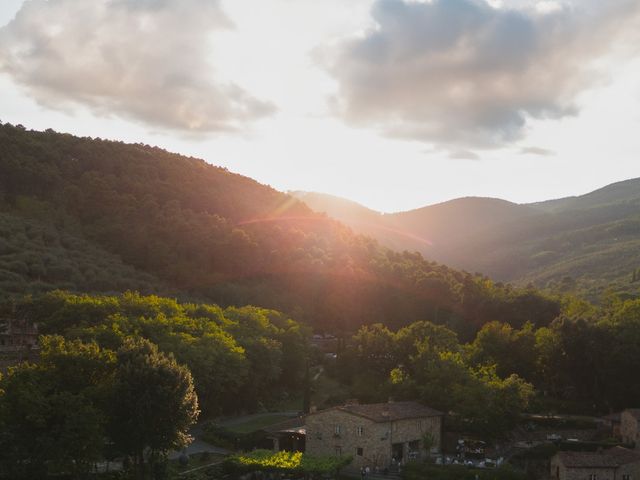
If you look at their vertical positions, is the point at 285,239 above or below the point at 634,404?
above

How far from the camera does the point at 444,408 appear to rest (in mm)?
54625

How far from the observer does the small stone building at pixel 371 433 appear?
1879 inches

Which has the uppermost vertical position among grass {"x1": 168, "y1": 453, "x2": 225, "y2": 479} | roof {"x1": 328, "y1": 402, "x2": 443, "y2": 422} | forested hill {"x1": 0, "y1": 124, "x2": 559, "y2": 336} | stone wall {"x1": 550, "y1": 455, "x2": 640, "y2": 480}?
forested hill {"x1": 0, "y1": 124, "x2": 559, "y2": 336}

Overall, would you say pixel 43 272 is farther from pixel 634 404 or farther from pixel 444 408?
pixel 634 404

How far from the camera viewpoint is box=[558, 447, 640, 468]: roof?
43906 mm

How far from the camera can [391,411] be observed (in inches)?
1962

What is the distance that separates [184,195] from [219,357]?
66396 mm

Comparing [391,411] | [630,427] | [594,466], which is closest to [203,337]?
[391,411]

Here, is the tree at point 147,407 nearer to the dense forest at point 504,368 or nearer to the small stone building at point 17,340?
the small stone building at point 17,340

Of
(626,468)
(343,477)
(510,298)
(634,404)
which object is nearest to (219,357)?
(343,477)

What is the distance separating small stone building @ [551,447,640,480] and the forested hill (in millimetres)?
43915

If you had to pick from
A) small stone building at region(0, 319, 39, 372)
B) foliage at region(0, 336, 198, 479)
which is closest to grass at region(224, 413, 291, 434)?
foliage at region(0, 336, 198, 479)

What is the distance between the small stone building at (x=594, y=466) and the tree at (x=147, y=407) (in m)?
23.4

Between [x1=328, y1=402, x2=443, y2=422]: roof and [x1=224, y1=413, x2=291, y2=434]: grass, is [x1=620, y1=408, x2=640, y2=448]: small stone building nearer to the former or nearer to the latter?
[x1=328, y1=402, x2=443, y2=422]: roof
